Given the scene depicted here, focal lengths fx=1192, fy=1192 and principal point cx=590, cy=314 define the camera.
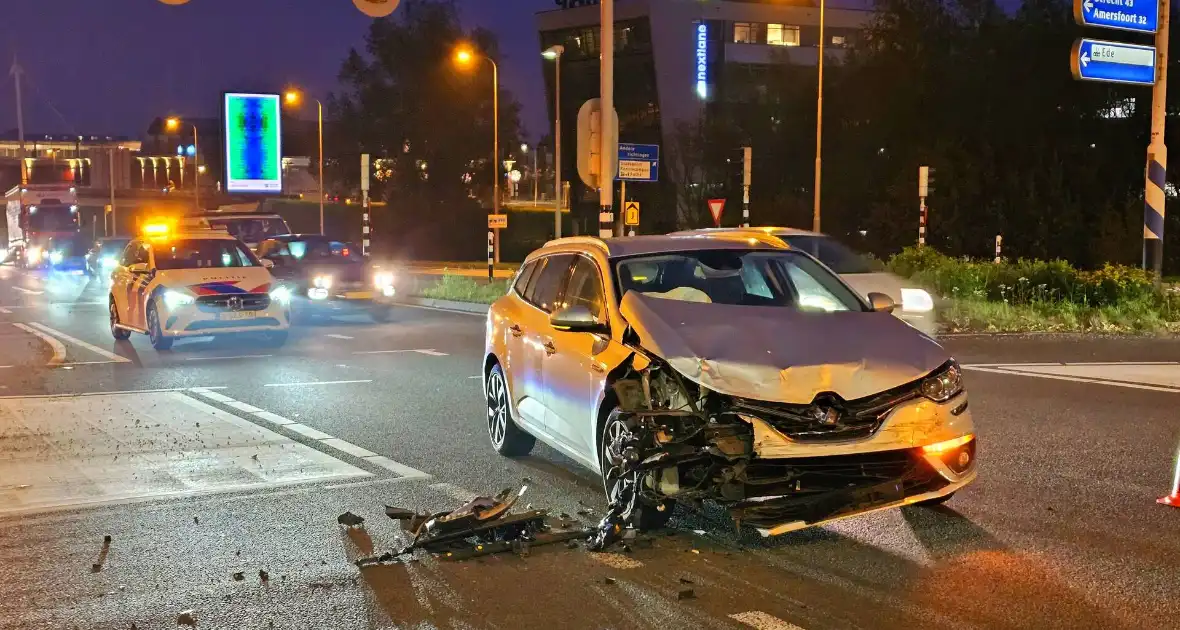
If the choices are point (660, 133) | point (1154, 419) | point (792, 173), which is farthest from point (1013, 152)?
point (1154, 419)

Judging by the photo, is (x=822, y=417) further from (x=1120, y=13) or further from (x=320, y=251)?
(x=320, y=251)

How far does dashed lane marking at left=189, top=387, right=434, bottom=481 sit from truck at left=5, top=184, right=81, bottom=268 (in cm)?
4508

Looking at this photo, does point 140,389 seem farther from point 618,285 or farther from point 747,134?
point 747,134

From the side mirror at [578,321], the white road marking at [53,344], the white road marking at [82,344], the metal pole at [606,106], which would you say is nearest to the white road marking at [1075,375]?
the metal pole at [606,106]

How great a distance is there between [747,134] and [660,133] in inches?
548

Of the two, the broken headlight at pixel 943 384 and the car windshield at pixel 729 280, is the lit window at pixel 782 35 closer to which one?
the car windshield at pixel 729 280

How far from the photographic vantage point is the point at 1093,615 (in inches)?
202

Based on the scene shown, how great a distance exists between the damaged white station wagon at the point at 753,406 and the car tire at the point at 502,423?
1.20 metres

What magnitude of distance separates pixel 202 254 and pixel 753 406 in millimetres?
13781

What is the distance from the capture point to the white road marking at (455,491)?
7449 millimetres

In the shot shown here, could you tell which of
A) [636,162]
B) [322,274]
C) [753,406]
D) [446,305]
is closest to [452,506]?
[753,406]

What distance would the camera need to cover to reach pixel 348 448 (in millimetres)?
9203

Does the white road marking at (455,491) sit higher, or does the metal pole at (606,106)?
the metal pole at (606,106)

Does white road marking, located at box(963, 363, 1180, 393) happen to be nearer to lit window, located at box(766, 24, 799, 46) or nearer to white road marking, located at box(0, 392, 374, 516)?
white road marking, located at box(0, 392, 374, 516)
